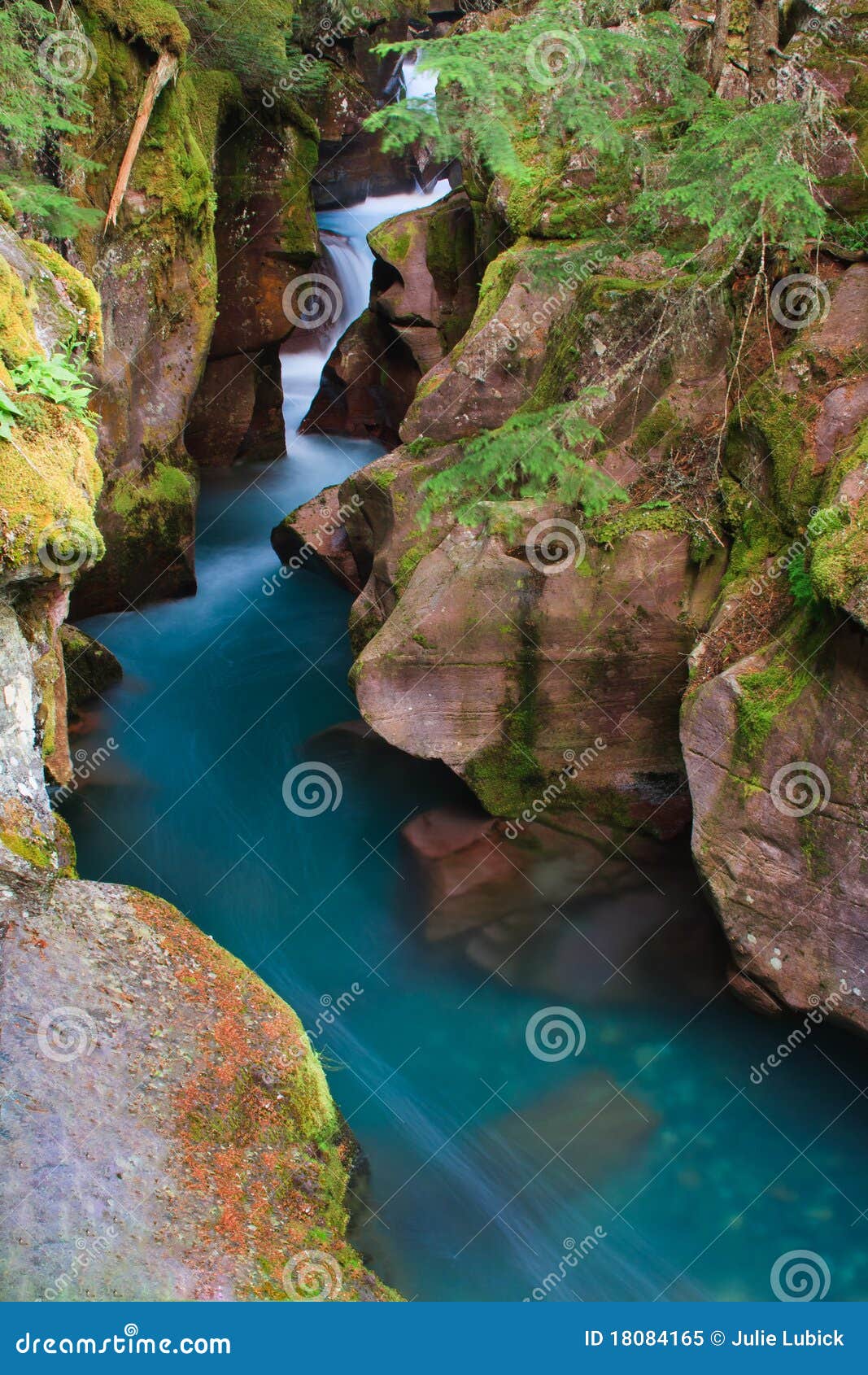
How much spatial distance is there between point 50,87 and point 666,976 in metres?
10.1

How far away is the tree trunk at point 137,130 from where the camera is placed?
11.7m

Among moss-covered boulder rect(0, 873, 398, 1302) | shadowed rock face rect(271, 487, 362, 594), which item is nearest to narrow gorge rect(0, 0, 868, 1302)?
moss-covered boulder rect(0, 873, 398, 1302)

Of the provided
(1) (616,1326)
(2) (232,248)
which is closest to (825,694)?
(1) (616,1326)

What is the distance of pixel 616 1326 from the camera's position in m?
6.20

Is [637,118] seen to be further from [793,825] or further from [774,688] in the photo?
[793,825]

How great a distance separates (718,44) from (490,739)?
7290 mm

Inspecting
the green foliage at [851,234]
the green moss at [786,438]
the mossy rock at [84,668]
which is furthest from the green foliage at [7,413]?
the green foliage at [851,234]

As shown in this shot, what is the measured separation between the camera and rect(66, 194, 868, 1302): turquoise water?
7.07 meters

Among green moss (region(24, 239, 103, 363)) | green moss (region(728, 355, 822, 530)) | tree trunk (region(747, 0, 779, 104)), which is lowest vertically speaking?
green moss (region(24, 239, 103, 363))

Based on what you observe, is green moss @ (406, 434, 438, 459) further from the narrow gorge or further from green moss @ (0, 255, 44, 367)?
green moss @ (0, 255, 44, 367)

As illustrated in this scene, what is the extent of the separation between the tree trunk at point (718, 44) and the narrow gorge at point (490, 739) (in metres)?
0.04

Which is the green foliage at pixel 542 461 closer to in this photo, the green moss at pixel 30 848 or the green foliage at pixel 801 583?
the green foliage at pixel 801 583

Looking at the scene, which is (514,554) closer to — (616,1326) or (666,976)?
(666,976)

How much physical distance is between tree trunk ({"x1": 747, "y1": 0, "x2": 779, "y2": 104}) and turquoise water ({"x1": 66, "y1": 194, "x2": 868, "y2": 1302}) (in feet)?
22.9
